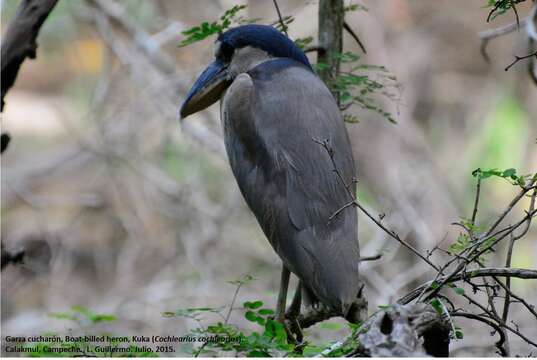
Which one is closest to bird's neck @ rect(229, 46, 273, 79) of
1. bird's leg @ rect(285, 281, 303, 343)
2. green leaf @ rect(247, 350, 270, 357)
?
bird's leg @ rect(285, 281, 303, 343)

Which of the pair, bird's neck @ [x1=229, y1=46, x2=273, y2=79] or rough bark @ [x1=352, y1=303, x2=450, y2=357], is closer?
rough bark @ [x1=352, y1=303, x2=450, y2=357]

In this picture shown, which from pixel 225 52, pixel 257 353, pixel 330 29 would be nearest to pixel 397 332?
pixel 257 353

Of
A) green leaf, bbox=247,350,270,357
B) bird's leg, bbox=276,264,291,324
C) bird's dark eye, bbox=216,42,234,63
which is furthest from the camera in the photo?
bird's dark eye, bbox=216,42,234,63

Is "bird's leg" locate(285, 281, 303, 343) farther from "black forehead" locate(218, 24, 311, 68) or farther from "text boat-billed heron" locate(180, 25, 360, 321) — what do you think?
"black forehead" locate(218, 24, 311, 68)

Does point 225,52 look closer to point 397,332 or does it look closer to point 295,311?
point 295,311

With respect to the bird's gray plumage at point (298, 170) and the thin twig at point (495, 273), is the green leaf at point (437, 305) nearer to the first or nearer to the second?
the thin twig at point (495, 273)

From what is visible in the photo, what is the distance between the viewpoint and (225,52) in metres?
3.99

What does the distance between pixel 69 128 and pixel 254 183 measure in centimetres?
435

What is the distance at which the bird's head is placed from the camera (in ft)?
12.6

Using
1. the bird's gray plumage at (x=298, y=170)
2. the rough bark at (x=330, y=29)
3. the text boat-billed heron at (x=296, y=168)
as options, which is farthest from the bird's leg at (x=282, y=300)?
the rough bark at (x=330, y=29)

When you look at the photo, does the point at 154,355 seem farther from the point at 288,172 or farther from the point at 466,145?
the point at 466,145

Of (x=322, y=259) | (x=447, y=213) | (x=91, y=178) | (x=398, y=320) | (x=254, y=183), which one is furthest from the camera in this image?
(x=91, y=178)

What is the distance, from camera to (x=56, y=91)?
1147 centimetres

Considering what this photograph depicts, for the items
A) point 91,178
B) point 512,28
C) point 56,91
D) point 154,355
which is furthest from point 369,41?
point 154,355
